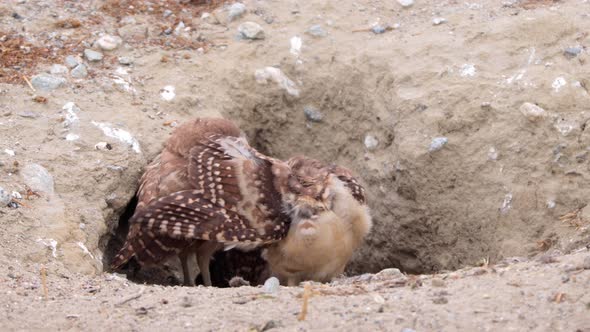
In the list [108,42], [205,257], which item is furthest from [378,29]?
[205,257]

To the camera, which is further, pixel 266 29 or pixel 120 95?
pixel 266 29

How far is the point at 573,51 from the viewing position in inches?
291

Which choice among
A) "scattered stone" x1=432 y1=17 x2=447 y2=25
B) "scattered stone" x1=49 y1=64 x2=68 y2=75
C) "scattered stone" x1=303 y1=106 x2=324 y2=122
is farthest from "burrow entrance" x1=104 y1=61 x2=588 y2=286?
"scattered stone" x1=49 y1=64 x2=68 y2=75

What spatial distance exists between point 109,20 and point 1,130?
67.0 inches

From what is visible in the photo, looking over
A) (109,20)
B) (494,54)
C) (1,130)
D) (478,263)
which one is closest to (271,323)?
(478,263)

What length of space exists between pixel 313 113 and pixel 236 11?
109cm

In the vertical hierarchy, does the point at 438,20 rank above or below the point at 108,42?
above

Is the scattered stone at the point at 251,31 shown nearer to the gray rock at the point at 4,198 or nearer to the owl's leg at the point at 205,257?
the owl's leg at the point at 205,257

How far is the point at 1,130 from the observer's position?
6.92 m

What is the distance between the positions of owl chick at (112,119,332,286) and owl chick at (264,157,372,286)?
8cm

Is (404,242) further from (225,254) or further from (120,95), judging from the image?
(120,95)

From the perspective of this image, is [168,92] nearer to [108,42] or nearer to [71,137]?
[108,42]

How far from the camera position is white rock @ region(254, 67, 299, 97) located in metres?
7.98

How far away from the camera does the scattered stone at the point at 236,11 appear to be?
8.33 m
